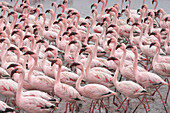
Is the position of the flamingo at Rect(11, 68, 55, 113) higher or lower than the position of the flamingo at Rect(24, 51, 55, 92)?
→ lower

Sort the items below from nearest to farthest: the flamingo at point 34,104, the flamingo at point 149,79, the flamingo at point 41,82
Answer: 1. the flamingo at point 34,104
2. the flamingo at point 41,82
3. the flamingo at point 149,79

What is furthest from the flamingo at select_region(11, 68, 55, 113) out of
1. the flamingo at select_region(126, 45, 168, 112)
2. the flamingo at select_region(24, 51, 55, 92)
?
the flamingo at select_region(126, 45, 168, 112)

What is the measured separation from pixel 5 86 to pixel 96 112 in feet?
7.03

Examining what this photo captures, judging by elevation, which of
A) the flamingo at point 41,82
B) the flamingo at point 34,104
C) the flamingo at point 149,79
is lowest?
the flamingo at point 34,104

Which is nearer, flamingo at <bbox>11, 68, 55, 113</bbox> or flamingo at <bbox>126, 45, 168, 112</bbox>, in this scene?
flamingo at <bbox>11, 68, 55, 113</bbox>

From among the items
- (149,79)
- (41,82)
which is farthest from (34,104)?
(149,79)

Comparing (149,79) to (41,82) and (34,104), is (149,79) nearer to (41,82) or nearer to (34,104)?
(41,82)

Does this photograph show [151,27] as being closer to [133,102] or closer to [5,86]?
[133,102]

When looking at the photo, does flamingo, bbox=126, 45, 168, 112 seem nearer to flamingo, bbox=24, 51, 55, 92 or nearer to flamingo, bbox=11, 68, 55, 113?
flamingo, bbox=24, 51, 55, 92

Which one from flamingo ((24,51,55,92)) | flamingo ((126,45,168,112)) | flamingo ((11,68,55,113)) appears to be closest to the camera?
flamingo ((11,68,55,113))

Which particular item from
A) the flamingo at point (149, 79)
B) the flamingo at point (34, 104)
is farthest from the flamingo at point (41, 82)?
the flamingo at point (149, 79)

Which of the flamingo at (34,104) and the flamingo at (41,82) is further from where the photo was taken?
the flamingo at (41,82)

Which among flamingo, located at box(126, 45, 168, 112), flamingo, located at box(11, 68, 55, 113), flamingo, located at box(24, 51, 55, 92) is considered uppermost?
flamingo, located at box(126, 45, 168, 112)

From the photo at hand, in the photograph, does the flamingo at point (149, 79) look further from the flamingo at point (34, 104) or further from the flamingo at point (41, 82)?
the flamingo at point (34, 104)
